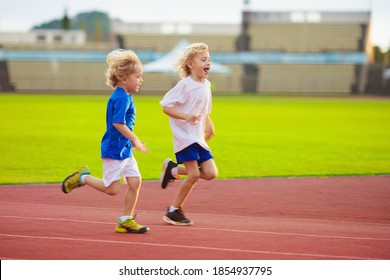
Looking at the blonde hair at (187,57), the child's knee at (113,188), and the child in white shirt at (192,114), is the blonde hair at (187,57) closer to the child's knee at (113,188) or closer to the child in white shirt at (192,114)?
the child in white shirt at (192,114)

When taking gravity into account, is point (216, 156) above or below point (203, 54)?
below

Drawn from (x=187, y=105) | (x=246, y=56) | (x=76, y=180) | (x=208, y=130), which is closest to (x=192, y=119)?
(x=187, y=105)

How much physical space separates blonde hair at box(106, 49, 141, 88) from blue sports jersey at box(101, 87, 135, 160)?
0.13 metres

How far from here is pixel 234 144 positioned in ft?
69.3

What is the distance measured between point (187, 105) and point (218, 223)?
1.39 meters

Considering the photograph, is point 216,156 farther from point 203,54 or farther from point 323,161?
point 203,54

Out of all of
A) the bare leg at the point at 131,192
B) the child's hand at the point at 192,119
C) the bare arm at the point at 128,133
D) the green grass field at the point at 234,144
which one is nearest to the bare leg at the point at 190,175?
the child's hand at the point at 192,119

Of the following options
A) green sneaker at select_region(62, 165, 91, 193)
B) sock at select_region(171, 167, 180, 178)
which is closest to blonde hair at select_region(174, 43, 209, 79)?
sock at select_region(171, 167, 180, 178)

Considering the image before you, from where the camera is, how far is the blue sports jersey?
812 cm

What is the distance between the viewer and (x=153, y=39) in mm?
72188

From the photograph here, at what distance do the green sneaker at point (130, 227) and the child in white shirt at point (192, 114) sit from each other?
0.71m

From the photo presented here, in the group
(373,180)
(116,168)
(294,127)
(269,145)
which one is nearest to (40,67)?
(294,127)

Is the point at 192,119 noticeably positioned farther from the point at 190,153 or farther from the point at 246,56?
the point at 246,56

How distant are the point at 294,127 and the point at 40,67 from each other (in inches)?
1781
